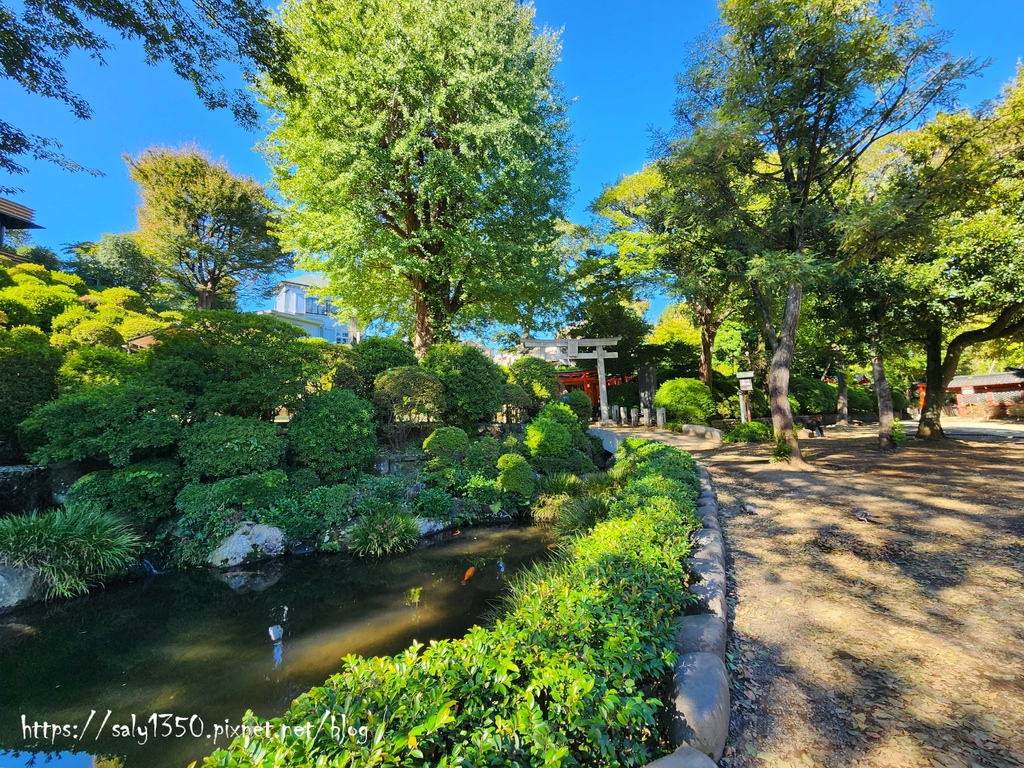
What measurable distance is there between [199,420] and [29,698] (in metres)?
3.90

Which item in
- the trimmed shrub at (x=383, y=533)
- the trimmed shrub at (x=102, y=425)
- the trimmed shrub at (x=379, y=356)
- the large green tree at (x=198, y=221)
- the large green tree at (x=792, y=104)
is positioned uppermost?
the large green tree at (x=198, y=221)

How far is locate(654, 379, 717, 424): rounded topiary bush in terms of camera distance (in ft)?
51.8

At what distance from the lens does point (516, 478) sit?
6922 mm

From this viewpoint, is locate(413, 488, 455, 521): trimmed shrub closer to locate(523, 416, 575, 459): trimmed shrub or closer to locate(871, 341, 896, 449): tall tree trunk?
locate(523, 416, 575, 459): trimmed shrub

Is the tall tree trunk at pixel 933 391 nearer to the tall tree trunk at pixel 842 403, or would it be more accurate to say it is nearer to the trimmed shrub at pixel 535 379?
the tall tree trunk at pixel 842 403

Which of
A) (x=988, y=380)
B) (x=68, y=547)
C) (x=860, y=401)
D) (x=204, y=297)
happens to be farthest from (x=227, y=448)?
(x=988, y=380)

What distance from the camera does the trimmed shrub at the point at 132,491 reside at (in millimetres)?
5070

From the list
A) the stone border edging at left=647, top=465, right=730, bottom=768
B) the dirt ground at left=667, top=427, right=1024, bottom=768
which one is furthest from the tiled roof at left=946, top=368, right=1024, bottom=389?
the stone border edging at left=647, top=465, right=730, bottom=768

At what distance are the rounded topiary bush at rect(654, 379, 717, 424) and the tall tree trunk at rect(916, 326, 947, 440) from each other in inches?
231

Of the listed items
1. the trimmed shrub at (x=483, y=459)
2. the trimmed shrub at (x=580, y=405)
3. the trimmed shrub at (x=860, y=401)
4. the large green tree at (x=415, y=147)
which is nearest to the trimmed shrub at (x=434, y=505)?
the trimmed shrub at (x=483, y=459)

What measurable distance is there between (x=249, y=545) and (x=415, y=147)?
7.84m

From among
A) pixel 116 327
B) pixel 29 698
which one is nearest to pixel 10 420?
pixel 116 327

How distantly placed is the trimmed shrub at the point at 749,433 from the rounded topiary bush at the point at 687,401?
306cm

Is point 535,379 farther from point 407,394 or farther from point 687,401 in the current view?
point 687,401
